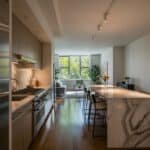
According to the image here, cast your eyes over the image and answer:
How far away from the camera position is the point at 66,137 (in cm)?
415

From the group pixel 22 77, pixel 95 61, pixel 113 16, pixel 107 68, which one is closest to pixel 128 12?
pixel 113 16

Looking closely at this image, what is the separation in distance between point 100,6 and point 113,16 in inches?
35.3

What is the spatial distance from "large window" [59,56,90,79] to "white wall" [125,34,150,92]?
5480mm

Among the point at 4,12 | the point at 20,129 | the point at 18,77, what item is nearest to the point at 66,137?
the point at 20,129

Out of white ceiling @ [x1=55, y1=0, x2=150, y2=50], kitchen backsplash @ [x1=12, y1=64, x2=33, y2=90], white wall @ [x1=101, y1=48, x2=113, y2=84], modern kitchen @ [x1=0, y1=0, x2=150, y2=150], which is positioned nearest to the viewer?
modern kitchen @ [x1=0, y1=0, x2=150, y2=150]

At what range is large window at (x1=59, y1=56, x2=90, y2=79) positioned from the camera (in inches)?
601

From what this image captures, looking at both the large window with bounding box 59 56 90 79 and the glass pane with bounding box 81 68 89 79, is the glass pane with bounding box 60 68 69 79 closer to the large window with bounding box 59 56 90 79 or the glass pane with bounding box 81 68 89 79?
the large window with bounding box 59 56 90 79

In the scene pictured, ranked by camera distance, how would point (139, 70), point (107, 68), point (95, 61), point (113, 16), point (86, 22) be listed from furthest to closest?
point (95, 61)
point (107, 68)
point (139, 70)
point (86, 22)
point (113, 16)

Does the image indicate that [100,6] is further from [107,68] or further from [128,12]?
[107,68]

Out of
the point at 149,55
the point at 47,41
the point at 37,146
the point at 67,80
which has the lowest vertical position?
the point at 37,146

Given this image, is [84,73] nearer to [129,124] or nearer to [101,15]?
[101,15]

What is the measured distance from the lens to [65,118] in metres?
5.89

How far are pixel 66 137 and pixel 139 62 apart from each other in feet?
18.3

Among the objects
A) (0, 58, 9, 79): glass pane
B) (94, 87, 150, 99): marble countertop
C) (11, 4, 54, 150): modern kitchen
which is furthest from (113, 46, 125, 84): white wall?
(0, 58, 9, 79): glass pane
